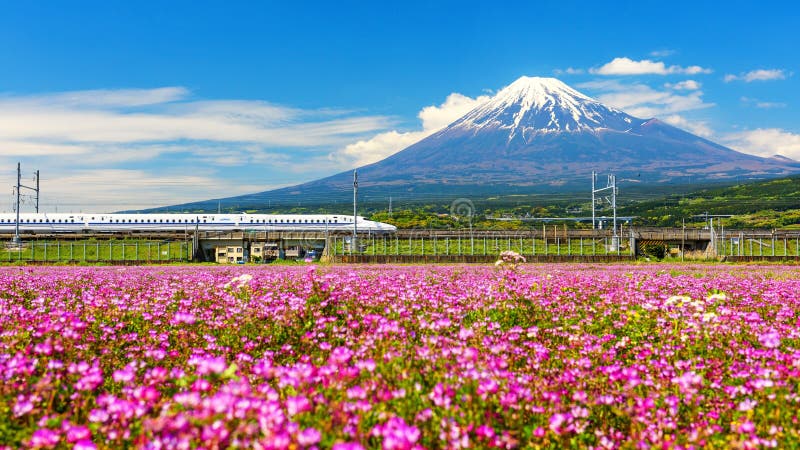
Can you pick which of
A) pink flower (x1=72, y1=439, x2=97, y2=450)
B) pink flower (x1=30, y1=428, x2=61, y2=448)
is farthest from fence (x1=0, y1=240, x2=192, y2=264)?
pink flower (x1=72, y1=439, x2=97, y2=450)

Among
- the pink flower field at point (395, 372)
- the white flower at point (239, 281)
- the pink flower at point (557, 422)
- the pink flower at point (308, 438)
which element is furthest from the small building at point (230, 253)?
the pink flower at point (308, 438)

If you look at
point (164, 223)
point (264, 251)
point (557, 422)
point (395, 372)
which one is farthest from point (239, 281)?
point (164, 223)

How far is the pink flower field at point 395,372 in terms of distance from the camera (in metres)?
3.91

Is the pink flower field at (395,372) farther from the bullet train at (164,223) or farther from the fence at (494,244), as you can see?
the bullet train at (164,223)

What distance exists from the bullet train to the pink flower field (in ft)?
257

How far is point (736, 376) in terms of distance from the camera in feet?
18.4

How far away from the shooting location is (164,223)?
92.9m

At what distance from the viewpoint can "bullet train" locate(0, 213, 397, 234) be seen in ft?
292

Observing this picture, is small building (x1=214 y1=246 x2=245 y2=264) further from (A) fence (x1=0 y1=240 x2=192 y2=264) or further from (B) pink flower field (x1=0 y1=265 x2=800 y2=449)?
(B) pink flower field (x1=0 y1=265 x2=800 y2=449)

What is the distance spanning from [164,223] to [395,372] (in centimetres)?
9495

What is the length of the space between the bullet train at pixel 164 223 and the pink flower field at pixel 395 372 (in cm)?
7846

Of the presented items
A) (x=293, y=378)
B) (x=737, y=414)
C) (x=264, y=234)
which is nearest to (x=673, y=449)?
(x=737, y=414)

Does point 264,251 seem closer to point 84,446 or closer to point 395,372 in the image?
point 395,372

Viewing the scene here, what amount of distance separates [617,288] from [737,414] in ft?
22.7
